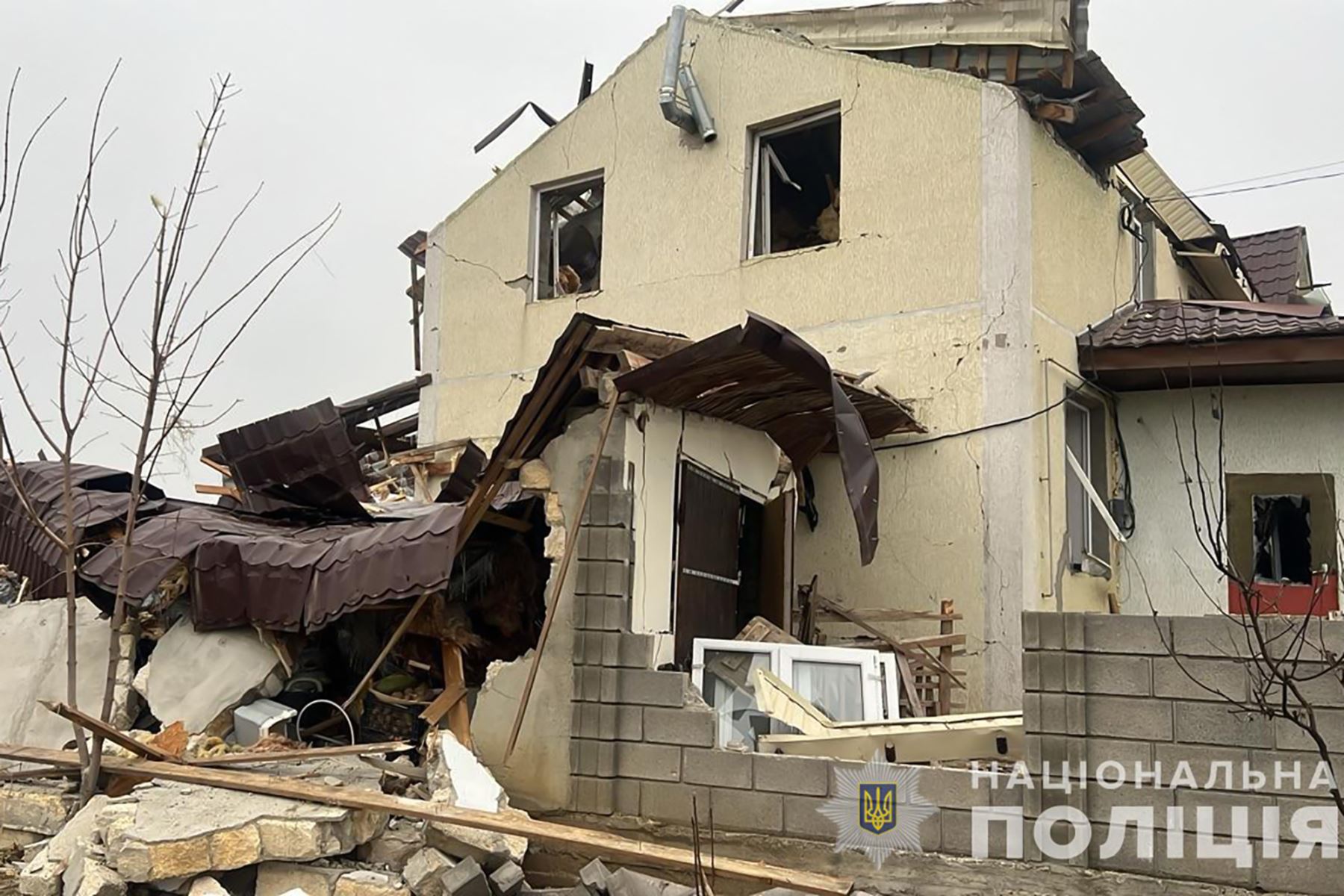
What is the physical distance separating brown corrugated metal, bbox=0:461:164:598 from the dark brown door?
13.7 ft

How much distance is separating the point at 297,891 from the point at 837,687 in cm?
344

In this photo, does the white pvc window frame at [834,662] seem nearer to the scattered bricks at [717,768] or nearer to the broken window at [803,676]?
the broken window at [803,676]

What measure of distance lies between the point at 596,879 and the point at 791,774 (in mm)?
1170

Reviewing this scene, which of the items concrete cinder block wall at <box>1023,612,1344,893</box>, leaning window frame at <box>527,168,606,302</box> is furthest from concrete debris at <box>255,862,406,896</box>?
leaning window frame at <box>527,168,606,302</box>

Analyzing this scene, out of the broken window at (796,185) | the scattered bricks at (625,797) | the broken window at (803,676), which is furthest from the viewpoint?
the broken window at (796,185)

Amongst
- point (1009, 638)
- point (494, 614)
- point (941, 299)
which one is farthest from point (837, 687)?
point (941, 299)

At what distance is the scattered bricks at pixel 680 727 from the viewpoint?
6504mm

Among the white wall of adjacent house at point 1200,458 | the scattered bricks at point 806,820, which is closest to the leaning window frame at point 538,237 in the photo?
the white wall of adjacent house at point 1200,458

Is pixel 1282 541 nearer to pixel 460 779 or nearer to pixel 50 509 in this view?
pixel 460 779

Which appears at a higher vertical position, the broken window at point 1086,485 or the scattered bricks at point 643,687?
the broken window at point 1086,485

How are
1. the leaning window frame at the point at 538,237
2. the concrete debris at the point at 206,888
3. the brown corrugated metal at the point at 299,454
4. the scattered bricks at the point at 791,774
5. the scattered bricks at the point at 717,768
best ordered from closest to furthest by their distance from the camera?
the concrete debris at the point at 206,888 → the scattered bricks at the point at 791,774 → the scattered bricks at the point at 717,768 → the brown corrugated metal at the point at 299,454 → the leaning window frame at the point at 538,237

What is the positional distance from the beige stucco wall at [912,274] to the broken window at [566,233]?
463 millimetres

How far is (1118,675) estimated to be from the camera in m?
5.45

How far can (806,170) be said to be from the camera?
11125 mm
